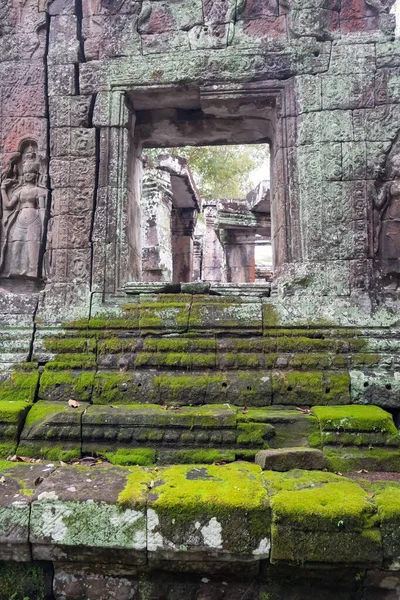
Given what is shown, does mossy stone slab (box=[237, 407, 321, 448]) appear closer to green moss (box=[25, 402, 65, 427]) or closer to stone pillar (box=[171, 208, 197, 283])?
green moss (box=[25, 402, 65, 427])

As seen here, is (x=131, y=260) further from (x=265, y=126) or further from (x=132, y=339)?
(x=265, y=126)

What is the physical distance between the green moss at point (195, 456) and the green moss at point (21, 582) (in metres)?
1.24

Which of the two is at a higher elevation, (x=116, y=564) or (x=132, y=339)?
(x=132, y=339)

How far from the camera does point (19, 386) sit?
4.69 m

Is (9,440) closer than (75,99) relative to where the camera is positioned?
Yes

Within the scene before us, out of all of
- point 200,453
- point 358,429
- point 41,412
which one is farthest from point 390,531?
point 41,412

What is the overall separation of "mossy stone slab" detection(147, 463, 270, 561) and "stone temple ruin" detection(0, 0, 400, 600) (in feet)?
0.42

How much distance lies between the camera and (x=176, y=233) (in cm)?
1277

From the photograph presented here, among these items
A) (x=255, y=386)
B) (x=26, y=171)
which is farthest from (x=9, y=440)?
(x=26, y=171)

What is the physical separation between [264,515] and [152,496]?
68cm

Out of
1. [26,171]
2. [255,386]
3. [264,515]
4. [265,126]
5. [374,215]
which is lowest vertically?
[264,515]

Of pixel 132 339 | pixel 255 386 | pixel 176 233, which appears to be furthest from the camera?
pixel 176 233

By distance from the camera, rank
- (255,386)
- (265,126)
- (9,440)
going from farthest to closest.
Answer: (265,126), (255,386), (9,440)

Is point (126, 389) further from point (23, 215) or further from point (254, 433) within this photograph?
point (23, 215)
